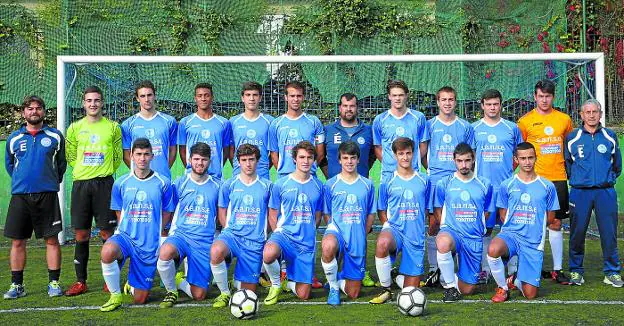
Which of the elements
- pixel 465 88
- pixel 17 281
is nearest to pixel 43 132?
pixel 17 281

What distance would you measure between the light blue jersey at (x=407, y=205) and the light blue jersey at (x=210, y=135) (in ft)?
5.17

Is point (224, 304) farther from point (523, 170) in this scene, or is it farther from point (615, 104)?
point (615, 104)

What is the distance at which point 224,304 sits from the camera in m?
6.02

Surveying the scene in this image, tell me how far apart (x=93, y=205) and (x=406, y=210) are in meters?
2.56

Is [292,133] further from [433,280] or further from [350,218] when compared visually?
[433,280]

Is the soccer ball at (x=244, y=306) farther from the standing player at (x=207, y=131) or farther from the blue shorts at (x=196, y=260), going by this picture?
the standing player at (x=207, y=131)

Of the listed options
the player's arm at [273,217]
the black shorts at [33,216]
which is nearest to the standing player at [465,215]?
the player's arm at [273,217]

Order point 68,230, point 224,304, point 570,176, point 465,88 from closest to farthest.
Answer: point 224,304
point 570,176
point 68,230
point 465,88

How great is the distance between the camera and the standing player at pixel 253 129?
7.18 m

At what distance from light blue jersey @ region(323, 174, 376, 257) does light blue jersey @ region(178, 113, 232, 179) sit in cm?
125

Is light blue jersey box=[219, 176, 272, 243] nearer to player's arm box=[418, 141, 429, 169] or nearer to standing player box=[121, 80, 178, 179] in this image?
standing player box=[121, 80, 178, 179]

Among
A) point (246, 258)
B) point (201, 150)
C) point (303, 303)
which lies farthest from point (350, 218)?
point (201, 150)

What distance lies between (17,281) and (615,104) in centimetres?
908

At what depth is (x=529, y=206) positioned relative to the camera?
6.36m
